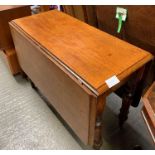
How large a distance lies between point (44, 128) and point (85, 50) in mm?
725

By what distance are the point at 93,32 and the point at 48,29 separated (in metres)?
0.30

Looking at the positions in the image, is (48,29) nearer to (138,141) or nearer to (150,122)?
(150,122)

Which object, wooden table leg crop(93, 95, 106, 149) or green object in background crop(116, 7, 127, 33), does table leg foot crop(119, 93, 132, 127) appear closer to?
wooden table leg crop(93, 95, 106, 149)

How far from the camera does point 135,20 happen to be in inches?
42.9

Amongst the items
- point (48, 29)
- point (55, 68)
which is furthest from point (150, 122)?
point (48, 29)

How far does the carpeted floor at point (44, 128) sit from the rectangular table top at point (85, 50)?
65 cm

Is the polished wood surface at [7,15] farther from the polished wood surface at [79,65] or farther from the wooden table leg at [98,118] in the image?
the wooden table leg at [98,118]

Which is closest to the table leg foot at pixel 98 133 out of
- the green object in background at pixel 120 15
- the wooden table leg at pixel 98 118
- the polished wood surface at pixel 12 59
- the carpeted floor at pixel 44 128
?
the wooden table leg at pixel 98 118

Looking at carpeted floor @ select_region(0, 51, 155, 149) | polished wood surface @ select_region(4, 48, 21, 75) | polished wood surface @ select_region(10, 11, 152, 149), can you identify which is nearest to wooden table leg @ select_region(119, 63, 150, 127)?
polished wood surface @ select_region(10, 11, 152, 149)

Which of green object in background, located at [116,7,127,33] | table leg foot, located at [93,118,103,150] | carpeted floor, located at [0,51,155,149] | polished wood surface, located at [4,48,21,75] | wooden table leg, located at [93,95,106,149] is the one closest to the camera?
wooden table leg, located at [93,95,106,149]

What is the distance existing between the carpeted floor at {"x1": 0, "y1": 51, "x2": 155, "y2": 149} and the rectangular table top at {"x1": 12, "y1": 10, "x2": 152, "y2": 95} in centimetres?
65

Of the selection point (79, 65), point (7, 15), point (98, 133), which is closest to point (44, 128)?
point (98, 133)

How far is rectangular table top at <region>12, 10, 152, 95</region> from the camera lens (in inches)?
33.2

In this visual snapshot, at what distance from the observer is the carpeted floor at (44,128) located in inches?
50.4
